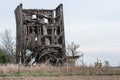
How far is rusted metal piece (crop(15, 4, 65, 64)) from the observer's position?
113 ft

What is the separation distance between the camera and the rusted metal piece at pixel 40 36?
113 ft

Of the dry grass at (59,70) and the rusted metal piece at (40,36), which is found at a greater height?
the rusted metal piece at (40,36)

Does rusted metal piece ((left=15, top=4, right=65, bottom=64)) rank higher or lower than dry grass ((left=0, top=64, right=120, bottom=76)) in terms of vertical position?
higher

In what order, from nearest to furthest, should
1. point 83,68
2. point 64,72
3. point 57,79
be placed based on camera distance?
point 57,79
point 64,72
point 83,68

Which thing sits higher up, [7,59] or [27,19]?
[27,19]

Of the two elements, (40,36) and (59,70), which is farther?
(40,36)

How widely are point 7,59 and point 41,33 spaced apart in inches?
511

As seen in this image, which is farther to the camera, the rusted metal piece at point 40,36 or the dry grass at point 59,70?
the rusted metal piece at point 40,36

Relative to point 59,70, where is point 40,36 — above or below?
above

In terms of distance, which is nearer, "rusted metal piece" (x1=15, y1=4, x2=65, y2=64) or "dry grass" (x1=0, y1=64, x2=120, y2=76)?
"dry grass" (x1=0, y1=64, x2=120, y2=76)

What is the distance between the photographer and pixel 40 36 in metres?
34.7

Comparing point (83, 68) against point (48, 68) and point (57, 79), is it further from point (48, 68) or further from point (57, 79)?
point (57, 79)

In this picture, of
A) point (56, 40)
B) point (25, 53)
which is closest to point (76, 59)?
point (56, 40)

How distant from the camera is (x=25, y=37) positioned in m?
34.7
